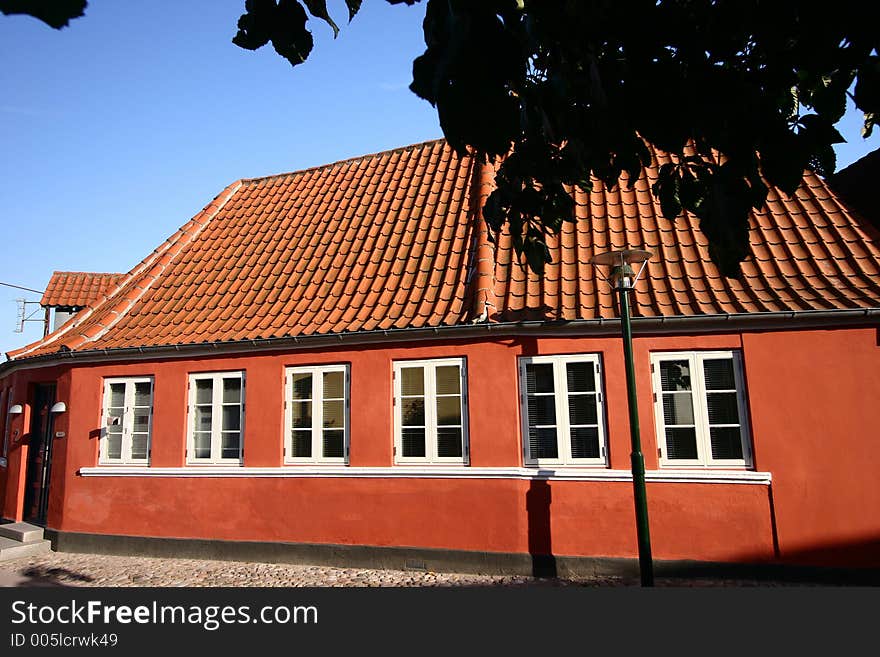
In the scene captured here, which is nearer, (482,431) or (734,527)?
(734,527)

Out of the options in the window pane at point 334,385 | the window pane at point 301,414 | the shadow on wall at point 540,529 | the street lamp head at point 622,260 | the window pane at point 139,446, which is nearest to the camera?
the street lamp head at point 622,260

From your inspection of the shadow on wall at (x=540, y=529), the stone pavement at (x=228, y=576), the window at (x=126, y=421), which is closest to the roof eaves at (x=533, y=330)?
the window at (x=126, y=421)

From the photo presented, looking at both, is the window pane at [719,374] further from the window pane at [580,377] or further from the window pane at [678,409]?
the window pane at [580,377]

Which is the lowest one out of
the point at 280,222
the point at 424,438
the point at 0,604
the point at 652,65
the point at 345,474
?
the point at 0,604

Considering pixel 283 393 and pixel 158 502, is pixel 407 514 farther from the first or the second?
pixel 158 502

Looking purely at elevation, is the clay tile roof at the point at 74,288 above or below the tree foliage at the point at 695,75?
above

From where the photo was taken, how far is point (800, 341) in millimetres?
6863

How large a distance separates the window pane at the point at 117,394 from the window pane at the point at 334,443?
3.98 meters

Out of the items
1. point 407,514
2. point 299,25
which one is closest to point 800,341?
point 407,514

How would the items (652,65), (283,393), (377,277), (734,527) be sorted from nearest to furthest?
(652,65)
(734,527)
(283,393)
(377,277)

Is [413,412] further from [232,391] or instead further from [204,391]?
[204,391]

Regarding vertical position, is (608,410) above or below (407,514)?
above

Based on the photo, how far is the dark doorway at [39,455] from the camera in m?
10.9

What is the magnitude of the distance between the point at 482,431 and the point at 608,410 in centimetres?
169
